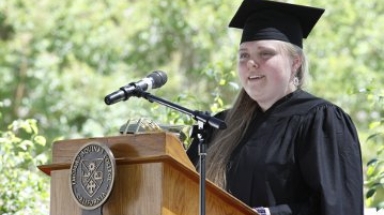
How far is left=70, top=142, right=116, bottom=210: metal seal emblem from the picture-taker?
348 centimetres

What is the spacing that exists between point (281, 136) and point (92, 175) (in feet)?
3.22

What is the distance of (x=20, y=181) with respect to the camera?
5688 millimetres

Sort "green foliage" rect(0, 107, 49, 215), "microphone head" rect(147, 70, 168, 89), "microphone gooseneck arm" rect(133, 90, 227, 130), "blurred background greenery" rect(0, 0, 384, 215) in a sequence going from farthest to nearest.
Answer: "blurred background greenery" rect(0, 0, 384, 215), "green foliage" rect(0, 107, 49, 215), "microphone head" rect(147, 70, 168, 89), "microphone gooseneck arm" rect(133, 90, 227, 130)

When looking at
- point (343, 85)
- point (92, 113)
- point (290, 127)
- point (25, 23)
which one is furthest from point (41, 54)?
point (290, 127)

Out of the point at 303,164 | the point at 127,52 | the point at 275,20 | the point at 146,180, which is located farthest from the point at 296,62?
the point at 127,52

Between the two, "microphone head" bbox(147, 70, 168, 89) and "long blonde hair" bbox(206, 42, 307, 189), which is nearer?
"microphone head" bbox(147, 70, 168, 89)

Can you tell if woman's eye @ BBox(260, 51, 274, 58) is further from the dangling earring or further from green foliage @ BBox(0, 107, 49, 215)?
green foliage @ BBox(0, 107, 49, 215)

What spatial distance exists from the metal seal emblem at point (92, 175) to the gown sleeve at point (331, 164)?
2.82 feet

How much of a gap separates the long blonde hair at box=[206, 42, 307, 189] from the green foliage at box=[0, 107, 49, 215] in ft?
4.50

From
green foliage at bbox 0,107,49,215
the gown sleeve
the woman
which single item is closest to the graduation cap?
the woman

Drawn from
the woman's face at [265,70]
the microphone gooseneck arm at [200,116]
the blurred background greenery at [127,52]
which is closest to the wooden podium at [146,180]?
the microphone gooseneck arm at [200,116]

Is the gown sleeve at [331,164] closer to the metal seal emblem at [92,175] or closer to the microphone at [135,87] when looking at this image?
the microphone at [135,87]

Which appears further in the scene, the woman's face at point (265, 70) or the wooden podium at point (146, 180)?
the woman's face at point (265, 70)

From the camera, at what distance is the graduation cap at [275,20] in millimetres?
4406
